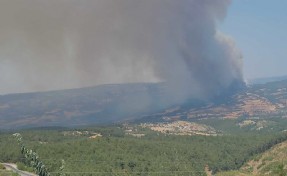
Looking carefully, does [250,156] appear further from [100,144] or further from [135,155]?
[100,144]

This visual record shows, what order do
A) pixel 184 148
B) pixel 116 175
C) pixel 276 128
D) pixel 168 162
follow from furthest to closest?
pixel 276 128 → pixel 184 148 → pixel 168 162 → pixel 116 175

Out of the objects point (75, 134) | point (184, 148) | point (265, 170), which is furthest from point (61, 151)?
point (75, 134)

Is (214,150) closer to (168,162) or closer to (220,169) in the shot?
(220,169)

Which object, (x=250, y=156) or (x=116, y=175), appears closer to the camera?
(x=116, y=175)

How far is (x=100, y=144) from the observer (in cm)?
11581

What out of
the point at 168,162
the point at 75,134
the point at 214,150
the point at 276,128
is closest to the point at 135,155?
the point at 168,162

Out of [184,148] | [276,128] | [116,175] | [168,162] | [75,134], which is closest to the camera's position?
[116,175]

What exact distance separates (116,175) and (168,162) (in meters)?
20.8

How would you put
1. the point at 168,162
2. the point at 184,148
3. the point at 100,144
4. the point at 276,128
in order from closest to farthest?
the point at 168,162
the point at 100,144
the point at 184,148
the point at 276,128

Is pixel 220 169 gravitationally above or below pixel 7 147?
below

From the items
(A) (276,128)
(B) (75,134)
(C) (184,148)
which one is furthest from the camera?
(A) (276,128)

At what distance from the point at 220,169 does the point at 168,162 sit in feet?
44.8

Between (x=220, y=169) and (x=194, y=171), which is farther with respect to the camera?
(x=220, y=169)

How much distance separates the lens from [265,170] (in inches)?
3686
